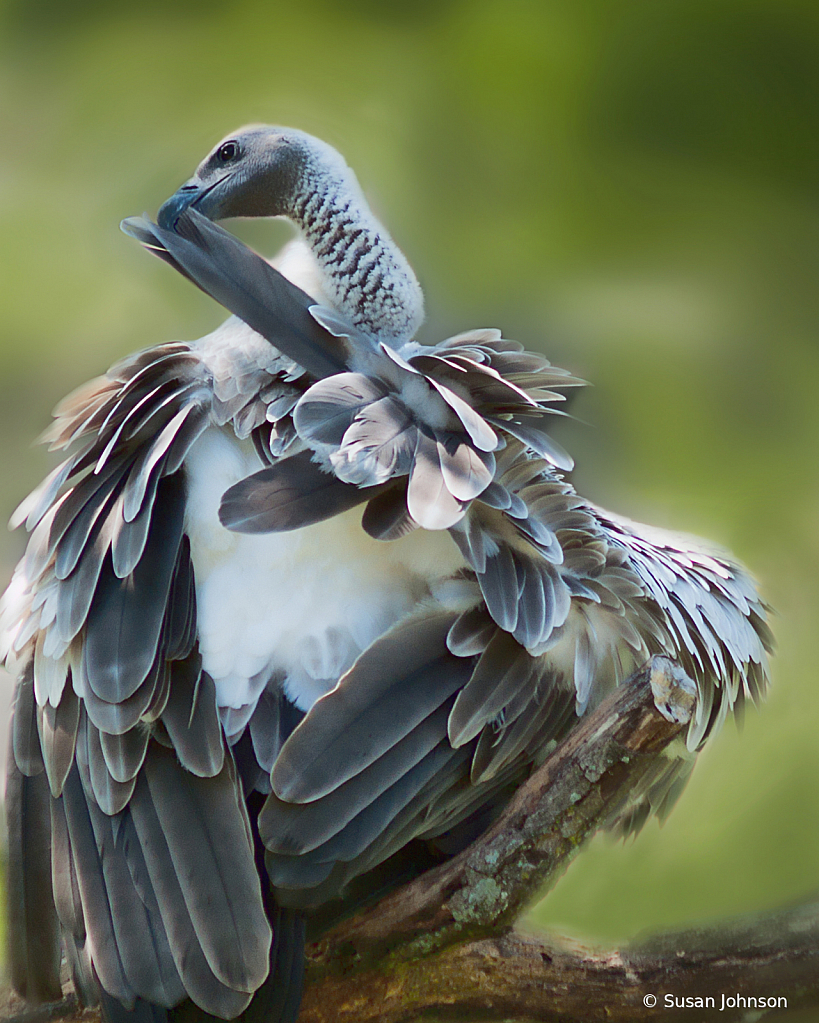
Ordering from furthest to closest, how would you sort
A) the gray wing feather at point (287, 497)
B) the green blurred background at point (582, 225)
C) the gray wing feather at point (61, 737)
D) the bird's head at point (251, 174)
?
the bird's head at point (251, 174) → the green blurred background at point (582, 225) → the gray wing feather at point (61, 737) → the gray wing feather at point (287, 497)

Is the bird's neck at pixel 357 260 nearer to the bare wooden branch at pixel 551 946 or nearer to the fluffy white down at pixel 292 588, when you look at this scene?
the fluffy white down at pixel 292 588

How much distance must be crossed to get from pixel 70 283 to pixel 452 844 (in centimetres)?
89

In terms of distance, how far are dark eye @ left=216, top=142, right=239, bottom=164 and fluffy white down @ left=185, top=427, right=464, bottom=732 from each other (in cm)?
45

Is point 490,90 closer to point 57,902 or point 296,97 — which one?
point 296,97

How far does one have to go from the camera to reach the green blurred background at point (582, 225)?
2.83ft

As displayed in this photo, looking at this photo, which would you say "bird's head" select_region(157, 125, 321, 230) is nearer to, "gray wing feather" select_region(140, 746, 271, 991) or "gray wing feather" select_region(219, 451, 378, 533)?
"gray wing feather" select_region(219, 451, 378, 533)

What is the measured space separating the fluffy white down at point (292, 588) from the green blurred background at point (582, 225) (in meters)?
0.25

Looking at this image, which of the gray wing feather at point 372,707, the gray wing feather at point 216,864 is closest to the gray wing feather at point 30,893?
the gray wing feather at point 216,864

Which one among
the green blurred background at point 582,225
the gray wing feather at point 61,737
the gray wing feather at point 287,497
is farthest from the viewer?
the green blurred background at point 582,225

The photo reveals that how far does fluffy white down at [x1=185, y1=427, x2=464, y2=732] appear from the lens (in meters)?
0.73

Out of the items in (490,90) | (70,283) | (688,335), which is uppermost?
(490,90)

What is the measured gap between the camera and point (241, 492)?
0.59m

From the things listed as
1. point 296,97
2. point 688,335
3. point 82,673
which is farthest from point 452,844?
point 296,97

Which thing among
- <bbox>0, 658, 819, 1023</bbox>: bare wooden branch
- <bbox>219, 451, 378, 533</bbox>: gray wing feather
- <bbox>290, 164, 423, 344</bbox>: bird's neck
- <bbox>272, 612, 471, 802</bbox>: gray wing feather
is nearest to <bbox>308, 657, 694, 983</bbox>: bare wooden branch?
<bbox>0, 658, 819, 1023</bbox>: bare wooden branch
